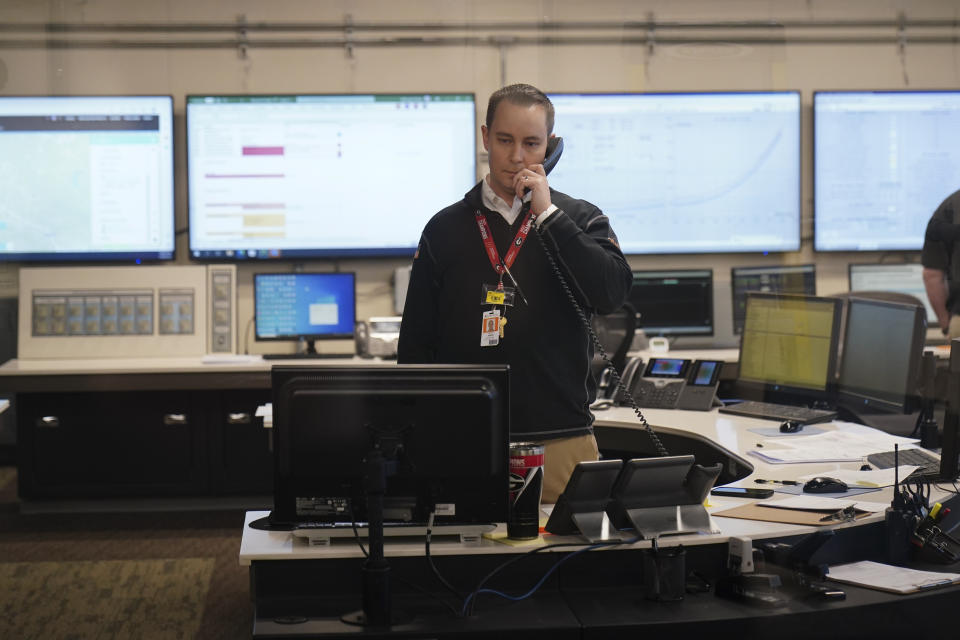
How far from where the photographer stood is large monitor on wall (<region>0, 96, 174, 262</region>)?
4891mm

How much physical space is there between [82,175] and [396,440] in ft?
12.7

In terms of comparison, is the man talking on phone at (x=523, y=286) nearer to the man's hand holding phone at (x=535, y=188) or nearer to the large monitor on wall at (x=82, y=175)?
the man's hand holding phone at (x=535, y=188)

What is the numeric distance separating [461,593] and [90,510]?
11.3ft

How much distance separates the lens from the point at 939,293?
12.9ft

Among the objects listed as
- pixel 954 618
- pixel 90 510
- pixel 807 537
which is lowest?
pixel 90 510

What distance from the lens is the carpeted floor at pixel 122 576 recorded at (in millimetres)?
3213

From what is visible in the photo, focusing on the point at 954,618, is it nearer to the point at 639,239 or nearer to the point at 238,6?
the point at 639,239

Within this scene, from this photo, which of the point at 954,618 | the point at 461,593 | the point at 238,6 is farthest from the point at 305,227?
the point at 954,618

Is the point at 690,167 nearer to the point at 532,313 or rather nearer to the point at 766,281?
the point at 766,281

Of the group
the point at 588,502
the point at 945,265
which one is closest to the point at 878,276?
the point at 945,265

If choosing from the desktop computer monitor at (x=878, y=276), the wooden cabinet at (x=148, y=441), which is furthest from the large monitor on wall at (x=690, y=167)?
the wooden cabinet at (x=148, y=441)

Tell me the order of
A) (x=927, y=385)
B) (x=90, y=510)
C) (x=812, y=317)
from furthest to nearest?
1. (x=90, y=510)
2. (x=812, y=317)
3. (x=927, y=385)

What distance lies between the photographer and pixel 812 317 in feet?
11.1

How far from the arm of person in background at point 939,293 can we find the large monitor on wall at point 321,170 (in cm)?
220
